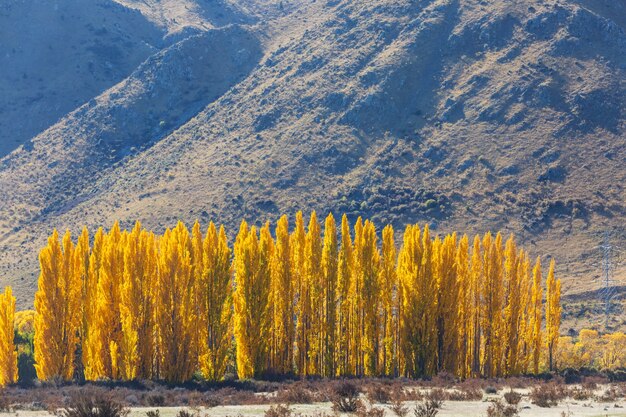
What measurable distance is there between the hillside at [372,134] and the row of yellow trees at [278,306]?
35720 millimetres

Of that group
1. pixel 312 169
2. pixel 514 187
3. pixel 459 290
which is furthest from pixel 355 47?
pixel 459 290

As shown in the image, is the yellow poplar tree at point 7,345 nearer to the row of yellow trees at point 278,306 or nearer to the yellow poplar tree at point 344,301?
the row of yellow trees at point 278,306

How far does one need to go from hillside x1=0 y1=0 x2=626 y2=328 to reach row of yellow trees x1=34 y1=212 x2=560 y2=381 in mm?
35720

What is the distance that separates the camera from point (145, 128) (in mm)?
152250

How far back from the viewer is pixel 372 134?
5153 inches

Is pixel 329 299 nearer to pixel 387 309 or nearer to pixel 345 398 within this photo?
pixel 387 309

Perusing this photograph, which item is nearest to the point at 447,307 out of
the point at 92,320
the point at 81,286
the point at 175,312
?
the point at 175,312

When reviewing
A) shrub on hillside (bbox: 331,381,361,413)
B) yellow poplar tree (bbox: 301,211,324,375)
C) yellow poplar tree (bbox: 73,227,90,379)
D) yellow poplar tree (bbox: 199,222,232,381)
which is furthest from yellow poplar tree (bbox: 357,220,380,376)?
yellow poplar tree (bbox: 73,227,90,379)

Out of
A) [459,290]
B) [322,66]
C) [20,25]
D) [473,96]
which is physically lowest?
[459,290]

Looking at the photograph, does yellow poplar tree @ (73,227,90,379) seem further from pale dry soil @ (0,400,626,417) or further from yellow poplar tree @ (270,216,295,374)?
pale dry soil @ (0,400,626,417)

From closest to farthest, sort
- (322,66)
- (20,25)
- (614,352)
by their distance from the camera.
Answer: (614,352) → (322,66) → (20,25)

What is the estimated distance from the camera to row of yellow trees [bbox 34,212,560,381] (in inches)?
2224

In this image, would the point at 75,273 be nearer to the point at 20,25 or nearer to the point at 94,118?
the point at 94,118

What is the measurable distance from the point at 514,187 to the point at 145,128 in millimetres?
66569
